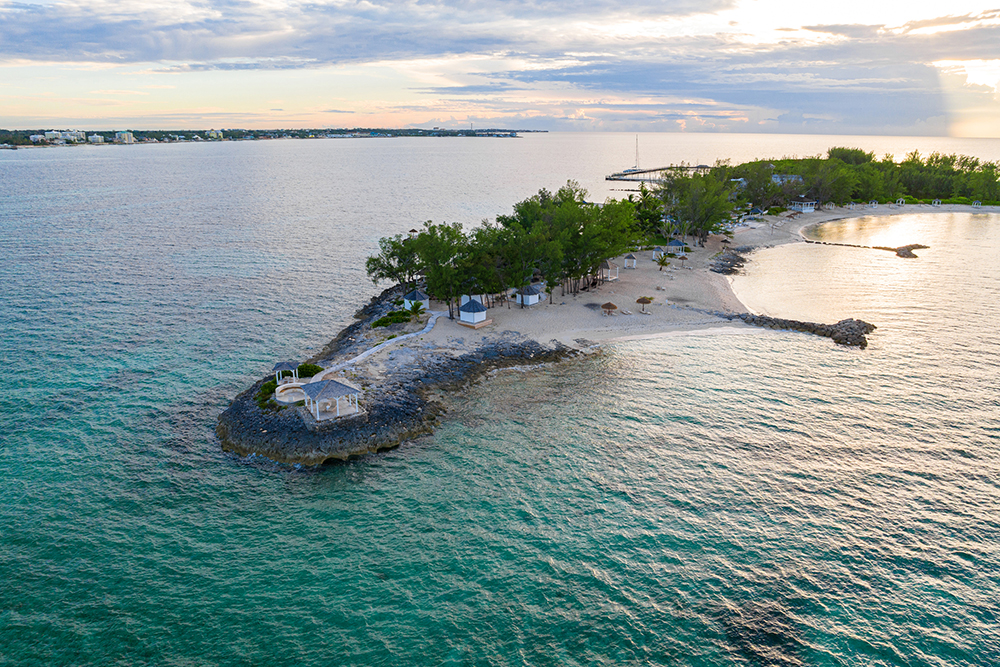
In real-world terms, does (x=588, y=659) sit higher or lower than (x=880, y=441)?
lower

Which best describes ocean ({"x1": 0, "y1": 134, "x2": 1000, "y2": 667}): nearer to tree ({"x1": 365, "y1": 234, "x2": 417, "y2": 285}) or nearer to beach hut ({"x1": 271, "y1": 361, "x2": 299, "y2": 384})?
beach hut ({"x1": 271, "y1": 361, "x2": 299, "y2": 384})

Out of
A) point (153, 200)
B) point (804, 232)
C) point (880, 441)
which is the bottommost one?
point (880, 441)

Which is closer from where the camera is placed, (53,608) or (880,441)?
(53,608)

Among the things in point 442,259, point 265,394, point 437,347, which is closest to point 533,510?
point 265,394

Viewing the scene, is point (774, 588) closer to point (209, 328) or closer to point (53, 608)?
point (53, 608)

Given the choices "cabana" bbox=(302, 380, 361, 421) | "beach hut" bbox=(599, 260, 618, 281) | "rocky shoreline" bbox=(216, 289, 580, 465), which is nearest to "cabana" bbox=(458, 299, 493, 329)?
"rocky shoreline" bbox=(216, 289, 580, 465)

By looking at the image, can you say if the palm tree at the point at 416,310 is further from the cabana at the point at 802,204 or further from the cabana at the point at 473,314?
the cabana at the point at 802,204

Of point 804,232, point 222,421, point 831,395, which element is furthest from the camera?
point 804,232

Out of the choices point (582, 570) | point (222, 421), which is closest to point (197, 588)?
point (222, 421)

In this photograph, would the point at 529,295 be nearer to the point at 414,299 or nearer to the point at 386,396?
the point at 414,299
